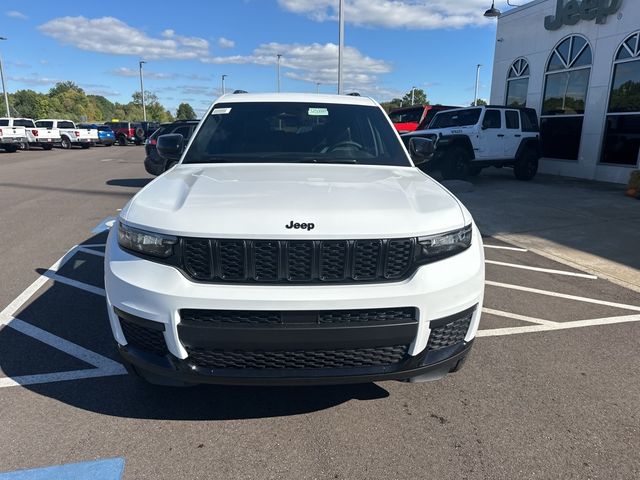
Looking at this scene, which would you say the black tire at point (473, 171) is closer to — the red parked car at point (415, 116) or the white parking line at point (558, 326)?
the red parked car at point (415, 116)

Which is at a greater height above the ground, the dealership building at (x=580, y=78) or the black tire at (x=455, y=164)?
the dealership building at (x=580, y=78)

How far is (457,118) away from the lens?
46.0 ft

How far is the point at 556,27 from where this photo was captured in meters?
15.6

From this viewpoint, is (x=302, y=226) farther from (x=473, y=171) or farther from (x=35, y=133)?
(x=35, y=133)

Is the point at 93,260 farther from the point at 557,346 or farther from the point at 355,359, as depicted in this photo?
the point at 557,346

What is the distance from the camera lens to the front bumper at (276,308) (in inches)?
86.0

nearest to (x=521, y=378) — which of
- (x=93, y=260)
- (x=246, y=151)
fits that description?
(x=246, y=151)

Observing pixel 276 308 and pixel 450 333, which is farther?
pixel 450 333

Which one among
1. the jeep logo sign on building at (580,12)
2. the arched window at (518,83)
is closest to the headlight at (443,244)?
the jeep logo sign on building at (580,12)

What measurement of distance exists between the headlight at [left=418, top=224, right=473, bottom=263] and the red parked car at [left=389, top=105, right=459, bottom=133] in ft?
47.6

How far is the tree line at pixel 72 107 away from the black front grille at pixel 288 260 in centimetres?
8907

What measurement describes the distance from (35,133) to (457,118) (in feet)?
82.6

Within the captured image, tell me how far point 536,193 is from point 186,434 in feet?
38.3

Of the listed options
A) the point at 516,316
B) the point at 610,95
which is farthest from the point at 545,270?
the point at 610,95
